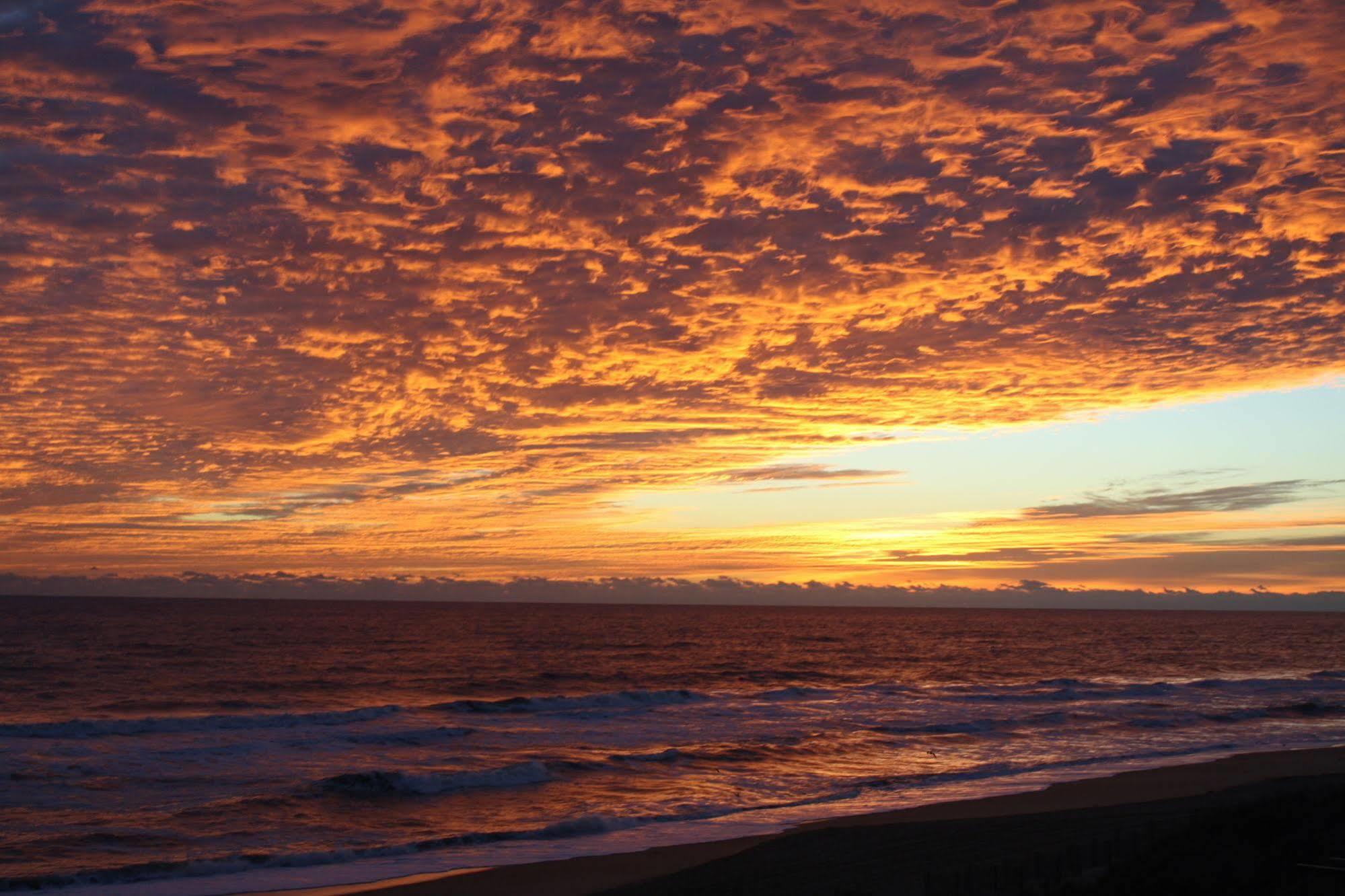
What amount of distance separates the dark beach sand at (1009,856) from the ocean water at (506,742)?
50.4 inches

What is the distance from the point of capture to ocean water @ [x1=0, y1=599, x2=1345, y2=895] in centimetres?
1686

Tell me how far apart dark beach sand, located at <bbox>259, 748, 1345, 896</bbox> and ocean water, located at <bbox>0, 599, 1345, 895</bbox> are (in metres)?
1.28

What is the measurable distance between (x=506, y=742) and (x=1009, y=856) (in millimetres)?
17116

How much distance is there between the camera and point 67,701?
36.3m

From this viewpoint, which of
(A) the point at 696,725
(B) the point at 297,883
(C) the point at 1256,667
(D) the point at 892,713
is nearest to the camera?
(B) the point at 297,883

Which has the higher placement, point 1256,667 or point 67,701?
point 67,701

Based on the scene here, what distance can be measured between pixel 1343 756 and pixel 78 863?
95.9 feet

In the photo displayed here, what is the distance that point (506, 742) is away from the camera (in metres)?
28.6

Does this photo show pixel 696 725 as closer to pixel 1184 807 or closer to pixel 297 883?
pixel 1184 807

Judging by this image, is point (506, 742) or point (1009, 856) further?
point (506, 742)

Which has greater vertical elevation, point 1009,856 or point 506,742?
point 1009,856

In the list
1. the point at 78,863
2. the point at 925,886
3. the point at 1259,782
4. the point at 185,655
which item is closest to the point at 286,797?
the point at 78,863

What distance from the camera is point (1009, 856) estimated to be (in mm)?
14727

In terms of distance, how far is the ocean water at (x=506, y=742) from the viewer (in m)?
16.9
